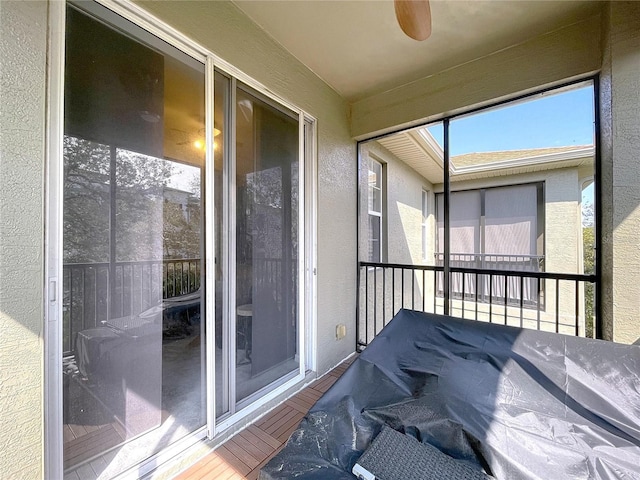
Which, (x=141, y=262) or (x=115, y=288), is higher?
(x=141, y=262)

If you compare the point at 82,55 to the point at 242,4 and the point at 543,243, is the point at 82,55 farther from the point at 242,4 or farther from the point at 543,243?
the point at 543,243

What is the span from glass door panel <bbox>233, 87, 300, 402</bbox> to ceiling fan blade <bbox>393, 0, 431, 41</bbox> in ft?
4.07

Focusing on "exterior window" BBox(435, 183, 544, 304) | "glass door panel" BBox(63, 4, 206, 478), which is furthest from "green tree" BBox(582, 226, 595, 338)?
"glass door panel" BBox(63, 4, 206, 478)

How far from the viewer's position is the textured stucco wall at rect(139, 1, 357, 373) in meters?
1.73

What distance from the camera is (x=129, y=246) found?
1423 millimetres

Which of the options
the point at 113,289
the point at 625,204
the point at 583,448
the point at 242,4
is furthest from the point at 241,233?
the point at 625,204

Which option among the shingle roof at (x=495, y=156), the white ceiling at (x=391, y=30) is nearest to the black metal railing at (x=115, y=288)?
the white ceiling at (x=391, y=30)

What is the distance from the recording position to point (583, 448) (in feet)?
2.87

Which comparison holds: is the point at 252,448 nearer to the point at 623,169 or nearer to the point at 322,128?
the point at 322,128

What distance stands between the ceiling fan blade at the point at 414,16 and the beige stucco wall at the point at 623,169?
1.53 meters

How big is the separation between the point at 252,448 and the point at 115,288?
4.35 feet

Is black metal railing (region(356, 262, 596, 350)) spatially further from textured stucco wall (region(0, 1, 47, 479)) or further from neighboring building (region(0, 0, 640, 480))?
textured stucco wall (region(0, 1, 47, 479))

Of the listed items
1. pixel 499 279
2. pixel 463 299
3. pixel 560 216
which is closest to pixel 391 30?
pixel 463 299

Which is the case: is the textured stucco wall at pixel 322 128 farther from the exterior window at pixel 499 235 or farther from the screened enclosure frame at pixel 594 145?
the exterior window at pixel 499 235
